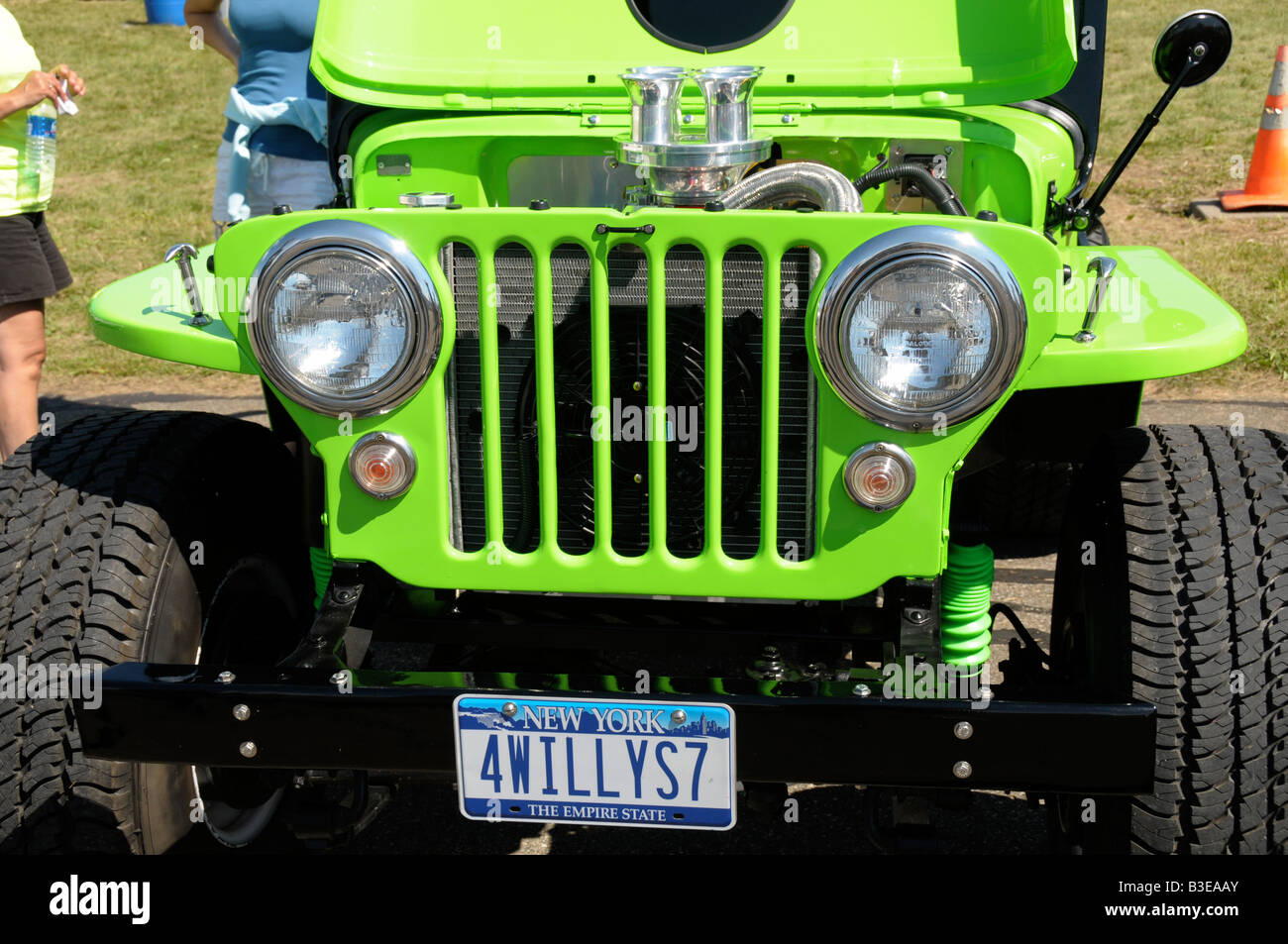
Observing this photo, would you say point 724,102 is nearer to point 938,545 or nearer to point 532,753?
point 938,545

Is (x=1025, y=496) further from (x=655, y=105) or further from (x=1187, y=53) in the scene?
(x=655, y=105)

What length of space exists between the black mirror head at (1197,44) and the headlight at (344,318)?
1639 mm

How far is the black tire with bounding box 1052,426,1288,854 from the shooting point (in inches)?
86.8

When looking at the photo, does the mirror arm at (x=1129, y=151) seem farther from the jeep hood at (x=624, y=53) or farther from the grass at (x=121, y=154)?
the grass at (x=121, y=154)

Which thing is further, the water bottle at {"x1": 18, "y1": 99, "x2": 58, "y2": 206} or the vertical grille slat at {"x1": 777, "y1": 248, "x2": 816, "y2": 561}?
the water bottle at {"x1": 18, "y1": 99, "x2": 58, "y2": 206}

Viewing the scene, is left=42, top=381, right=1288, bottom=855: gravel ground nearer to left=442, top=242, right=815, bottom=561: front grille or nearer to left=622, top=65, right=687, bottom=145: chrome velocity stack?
left=442, top=242, right=815, bottom=561: front grille

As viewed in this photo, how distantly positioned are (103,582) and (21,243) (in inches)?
89.4

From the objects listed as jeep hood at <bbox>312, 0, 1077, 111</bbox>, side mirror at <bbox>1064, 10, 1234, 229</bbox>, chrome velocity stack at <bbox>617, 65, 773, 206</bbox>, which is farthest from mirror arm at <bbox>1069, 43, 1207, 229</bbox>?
chrome velocity stack at <bbox>617, 65, 773, 206</bbox>

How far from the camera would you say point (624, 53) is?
306cm

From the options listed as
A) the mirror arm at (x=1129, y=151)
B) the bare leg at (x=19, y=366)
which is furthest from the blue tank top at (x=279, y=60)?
the mirror arm at (x=1129, y=151)

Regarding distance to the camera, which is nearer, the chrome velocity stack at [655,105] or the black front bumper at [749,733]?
the black front bumper at [749,733]

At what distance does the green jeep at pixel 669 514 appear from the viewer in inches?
82.0

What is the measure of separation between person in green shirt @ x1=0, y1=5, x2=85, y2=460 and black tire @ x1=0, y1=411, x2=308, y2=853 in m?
1.77
